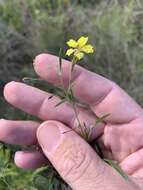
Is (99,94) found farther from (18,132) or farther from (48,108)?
(18,132)

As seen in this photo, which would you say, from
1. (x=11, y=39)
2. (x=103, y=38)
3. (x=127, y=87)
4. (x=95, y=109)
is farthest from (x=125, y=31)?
(x=95, y=109)

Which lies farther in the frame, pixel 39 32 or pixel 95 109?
pixel 39 32

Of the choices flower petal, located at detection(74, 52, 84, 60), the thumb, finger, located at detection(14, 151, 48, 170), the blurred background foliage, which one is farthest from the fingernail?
the blurred background foliage

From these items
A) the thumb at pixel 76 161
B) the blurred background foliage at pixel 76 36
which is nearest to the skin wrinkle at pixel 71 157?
the thumb at pixel 76 161

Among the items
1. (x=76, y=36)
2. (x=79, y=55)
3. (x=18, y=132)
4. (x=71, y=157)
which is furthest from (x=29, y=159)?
(x=76, y=36)

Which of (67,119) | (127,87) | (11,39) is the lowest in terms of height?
(127,87)

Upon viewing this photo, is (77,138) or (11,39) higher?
(77,138)

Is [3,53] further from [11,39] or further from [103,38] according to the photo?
[103,38]

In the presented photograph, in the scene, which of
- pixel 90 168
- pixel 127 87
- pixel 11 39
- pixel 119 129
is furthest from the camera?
pixel 11 39
